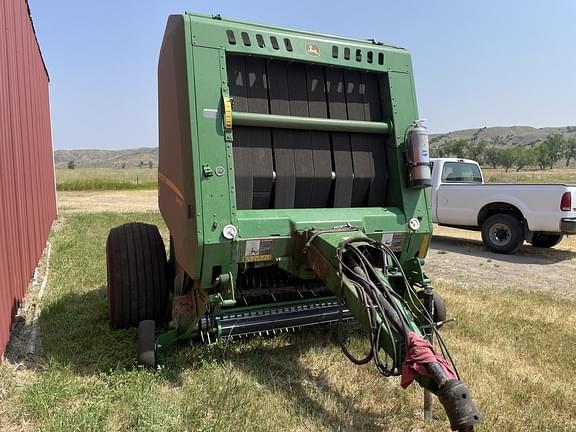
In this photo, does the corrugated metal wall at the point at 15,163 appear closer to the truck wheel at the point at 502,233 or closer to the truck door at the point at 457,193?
the truck door at the point at 457,193

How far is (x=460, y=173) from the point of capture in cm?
1103

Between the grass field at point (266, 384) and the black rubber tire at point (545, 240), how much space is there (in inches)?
239

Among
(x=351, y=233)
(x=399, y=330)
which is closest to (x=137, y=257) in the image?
(x=351, y=233)

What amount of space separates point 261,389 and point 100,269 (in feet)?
14.5

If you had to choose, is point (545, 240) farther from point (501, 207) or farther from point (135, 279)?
point (135, 279)

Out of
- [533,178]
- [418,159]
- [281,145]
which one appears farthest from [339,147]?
[533,178]

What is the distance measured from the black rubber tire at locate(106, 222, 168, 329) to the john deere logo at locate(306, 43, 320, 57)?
87.0 inches

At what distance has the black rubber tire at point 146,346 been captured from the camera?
3.49 meters

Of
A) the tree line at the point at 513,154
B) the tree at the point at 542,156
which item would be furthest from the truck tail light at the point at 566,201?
the tree at the point at 542,156

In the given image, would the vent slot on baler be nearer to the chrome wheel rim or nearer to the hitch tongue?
the hitch tongue

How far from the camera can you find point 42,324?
15.1ft

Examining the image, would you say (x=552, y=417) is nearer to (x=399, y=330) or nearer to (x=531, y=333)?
(x=399, y=330)

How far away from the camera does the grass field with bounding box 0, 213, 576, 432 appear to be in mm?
2867

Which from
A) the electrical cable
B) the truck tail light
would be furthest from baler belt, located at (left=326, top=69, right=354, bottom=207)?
the truck tail light
